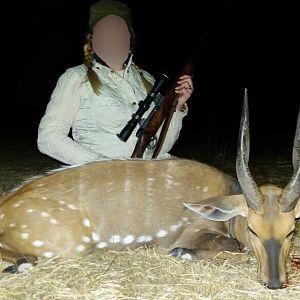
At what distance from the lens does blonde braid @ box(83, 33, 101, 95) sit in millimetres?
5480

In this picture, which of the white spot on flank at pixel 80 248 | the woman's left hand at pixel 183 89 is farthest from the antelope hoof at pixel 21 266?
the woman's left hand at pixel 183 89

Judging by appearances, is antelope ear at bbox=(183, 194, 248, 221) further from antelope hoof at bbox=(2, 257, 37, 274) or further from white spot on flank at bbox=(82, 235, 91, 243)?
antelope hoof at bbox=(2, 257, 37, 274)

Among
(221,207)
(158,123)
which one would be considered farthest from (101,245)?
(158,123)

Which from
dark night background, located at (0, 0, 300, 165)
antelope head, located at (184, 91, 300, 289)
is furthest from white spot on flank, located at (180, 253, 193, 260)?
dark night background, located at (0, 0, 300, 165)

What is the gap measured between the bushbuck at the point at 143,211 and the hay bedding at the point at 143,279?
10 cm

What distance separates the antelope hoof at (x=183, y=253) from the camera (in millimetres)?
4598

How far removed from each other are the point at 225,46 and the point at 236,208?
21732mm

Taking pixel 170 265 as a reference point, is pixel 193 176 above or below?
above

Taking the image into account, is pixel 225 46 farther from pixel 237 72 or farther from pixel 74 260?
pixel 74 260

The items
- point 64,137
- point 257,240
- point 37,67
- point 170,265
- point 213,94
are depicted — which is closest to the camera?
point 257,240

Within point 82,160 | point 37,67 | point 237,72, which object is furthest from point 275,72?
point 82,160

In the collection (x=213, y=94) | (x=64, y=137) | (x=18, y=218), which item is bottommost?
(x=213, y=94)

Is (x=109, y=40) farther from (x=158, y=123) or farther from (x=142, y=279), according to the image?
(x=142, y=279)

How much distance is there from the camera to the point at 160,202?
487cm
